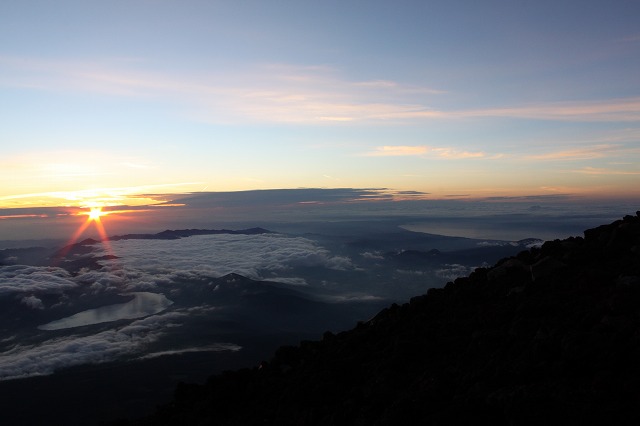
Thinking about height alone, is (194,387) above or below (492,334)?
below

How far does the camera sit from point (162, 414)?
2505 centimetres

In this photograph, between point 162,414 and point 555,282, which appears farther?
point 162,414

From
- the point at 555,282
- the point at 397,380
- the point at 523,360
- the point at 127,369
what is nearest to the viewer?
the point at 523,360

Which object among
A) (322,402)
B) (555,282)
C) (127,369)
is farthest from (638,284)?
(127,369)

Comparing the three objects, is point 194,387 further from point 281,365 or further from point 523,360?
point 523,360

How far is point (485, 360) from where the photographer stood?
1641 cm

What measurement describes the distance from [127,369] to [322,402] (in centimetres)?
19808

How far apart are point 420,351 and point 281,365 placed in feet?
32.1

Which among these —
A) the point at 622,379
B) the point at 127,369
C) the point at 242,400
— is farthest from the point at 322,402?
the point at 127,369

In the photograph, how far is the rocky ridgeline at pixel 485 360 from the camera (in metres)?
12.9

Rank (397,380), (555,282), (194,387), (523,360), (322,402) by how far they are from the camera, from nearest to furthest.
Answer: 1. (523,360)
2. (397,380)
3. (322,402)
4. (555,282)
5. (194,387)

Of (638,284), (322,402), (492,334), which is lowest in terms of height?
(322,402)

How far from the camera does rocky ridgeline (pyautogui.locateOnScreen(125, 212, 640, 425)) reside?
12891mm

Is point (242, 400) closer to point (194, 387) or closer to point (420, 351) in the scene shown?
point (194, 387)
